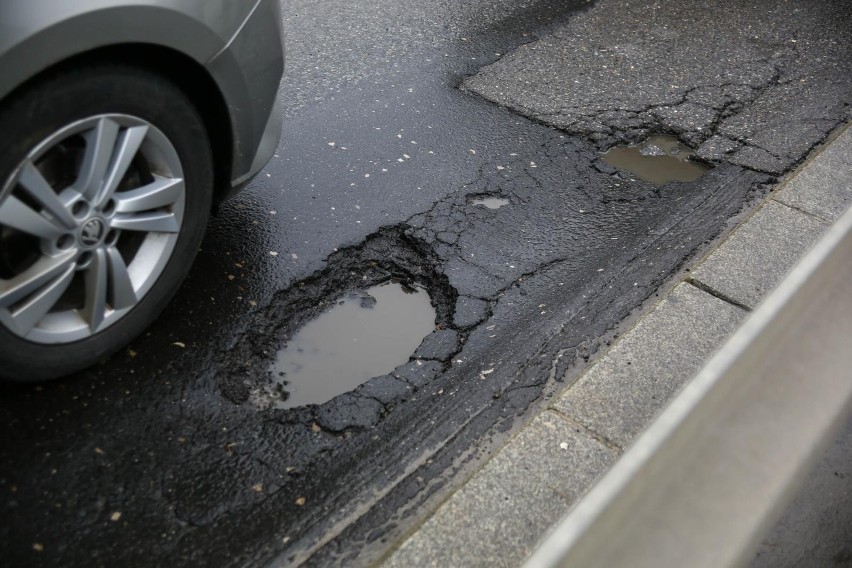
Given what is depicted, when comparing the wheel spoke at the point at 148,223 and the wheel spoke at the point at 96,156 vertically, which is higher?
the wheel spoke at the point at 96,156

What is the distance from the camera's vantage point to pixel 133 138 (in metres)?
2.82

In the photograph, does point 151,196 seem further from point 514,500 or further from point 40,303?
point 514,500

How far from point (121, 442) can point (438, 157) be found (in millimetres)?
2260

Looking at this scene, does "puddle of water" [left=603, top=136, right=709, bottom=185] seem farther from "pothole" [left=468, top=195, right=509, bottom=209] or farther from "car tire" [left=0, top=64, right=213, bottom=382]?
"car tire" [left=0, top=64, right=213, bottom=382]

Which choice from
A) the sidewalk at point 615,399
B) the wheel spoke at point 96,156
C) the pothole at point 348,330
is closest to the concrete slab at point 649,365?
the sidewalk at point 615,399

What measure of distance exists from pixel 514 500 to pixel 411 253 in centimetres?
143

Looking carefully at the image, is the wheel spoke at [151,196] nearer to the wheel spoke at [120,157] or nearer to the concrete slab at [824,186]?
the wheel spoke at [120,157]

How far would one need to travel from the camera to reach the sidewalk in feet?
8.50

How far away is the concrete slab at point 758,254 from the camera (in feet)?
12.3

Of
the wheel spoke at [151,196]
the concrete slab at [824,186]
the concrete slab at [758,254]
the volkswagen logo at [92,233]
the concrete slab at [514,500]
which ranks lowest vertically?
the concrete slab at [824,186]

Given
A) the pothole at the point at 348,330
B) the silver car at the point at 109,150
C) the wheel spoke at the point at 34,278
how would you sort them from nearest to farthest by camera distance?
the silver car at the point at 109,150, the wheel spoke at the point at 34,278, the pothole at the point at 348,330

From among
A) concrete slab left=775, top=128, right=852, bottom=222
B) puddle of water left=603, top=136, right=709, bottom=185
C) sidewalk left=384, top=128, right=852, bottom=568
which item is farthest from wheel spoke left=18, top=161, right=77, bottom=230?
concrete slab left=775, top=128, right=852, bottom=222

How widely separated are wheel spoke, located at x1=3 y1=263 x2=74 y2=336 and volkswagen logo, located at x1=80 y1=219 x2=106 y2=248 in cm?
9

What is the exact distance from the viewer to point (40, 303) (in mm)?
2742
